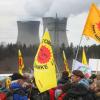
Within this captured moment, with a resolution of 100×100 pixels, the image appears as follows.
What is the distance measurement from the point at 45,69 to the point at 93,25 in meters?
4.80

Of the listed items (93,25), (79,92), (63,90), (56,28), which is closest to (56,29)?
(56,28)

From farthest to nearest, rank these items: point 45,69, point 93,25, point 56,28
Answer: point 56,28 → point 93,25 → point 45,69

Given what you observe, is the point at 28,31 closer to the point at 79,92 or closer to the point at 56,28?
the point at 56,28

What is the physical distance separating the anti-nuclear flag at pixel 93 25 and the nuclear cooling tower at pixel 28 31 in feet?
132

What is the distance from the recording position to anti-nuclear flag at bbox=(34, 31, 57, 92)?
33.0 ft

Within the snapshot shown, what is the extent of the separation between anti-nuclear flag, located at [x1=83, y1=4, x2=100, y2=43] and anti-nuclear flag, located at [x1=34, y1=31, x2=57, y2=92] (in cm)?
406

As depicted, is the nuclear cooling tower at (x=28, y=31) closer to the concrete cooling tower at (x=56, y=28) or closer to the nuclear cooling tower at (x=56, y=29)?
the concrete cooling tower at (x=56, y=28)

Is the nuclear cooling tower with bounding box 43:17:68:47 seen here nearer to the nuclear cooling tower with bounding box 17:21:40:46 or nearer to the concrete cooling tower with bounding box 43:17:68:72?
the concrete cooling tower with bounding box 43:17:68:72

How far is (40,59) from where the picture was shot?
34.3 ft

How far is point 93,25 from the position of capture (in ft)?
48.3

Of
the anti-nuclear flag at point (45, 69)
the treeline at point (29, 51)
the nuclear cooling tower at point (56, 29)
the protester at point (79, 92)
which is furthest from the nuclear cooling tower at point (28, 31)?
the protester at point (79, 92)

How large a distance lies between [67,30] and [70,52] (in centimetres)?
1450

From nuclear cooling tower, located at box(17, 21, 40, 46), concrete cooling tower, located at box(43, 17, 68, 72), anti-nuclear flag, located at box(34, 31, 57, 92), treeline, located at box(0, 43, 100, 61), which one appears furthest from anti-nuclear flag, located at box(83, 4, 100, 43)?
treeline, located at box(0, 43, 100, 61)

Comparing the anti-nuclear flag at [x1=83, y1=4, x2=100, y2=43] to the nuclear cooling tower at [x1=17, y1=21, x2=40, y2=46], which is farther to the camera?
the nuclear cooling tower at [x1=17, y1=21, x2=40, y2=46]
